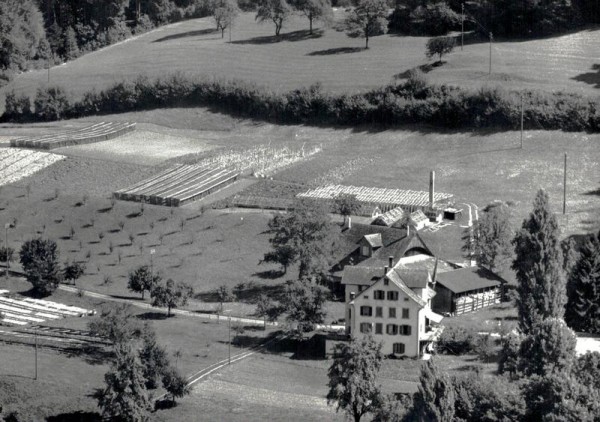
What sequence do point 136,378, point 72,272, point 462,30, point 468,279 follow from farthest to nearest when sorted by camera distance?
1. point 462,30
2. point 72,272
3. point 468,279
4. point 136,378

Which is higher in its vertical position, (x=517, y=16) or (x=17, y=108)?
(x=517, y=16)

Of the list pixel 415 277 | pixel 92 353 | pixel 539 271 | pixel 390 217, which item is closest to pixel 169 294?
pixel 92 353

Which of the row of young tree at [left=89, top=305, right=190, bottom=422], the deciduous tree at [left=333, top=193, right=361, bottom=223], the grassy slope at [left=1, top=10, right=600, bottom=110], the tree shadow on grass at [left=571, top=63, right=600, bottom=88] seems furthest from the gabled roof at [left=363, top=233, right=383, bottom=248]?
the tree shadow on grass at [left=571, top=63, right=600, bottom=88]

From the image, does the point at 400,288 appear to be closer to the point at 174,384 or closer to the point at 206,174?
the point at 174,384

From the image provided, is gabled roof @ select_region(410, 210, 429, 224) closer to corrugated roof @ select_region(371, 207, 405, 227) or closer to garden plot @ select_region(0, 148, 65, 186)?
corrugated roof @ select_region(371, 207, 405, 227)

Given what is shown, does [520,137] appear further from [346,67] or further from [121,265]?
[121,265]

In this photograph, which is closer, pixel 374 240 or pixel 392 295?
pixel 392 295
